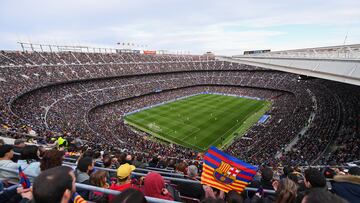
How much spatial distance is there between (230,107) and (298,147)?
29288 mm

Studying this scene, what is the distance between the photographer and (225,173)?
190 inches

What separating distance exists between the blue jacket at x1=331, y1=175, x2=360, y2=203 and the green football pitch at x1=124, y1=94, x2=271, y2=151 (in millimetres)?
26547

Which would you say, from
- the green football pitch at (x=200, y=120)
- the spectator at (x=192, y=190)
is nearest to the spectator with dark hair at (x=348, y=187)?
the spectator at (x=192, y=190)

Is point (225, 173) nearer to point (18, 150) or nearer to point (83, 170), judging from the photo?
point (83, 170)

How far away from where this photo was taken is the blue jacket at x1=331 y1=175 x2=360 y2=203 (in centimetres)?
363

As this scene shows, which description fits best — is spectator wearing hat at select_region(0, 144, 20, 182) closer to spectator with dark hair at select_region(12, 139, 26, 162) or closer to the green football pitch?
spectator with dark hair at select_region(12, 139, 26, 162)

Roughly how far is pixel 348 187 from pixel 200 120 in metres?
37.9

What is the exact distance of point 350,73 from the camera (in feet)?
36.4

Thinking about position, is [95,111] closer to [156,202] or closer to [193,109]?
[193,109]

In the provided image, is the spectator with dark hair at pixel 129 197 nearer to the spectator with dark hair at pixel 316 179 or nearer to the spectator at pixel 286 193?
the spectator at pixel 286 193

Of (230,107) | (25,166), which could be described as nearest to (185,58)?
(230,107)

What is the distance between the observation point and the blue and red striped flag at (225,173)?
Answer: 469 centimetres

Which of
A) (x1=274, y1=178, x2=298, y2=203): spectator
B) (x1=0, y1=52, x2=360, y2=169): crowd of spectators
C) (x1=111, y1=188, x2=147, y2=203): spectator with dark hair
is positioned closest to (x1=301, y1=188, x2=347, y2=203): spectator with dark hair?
(x1=274, y1=178, x2=298, y2=203): spectator

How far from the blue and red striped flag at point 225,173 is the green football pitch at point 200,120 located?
25362mm
